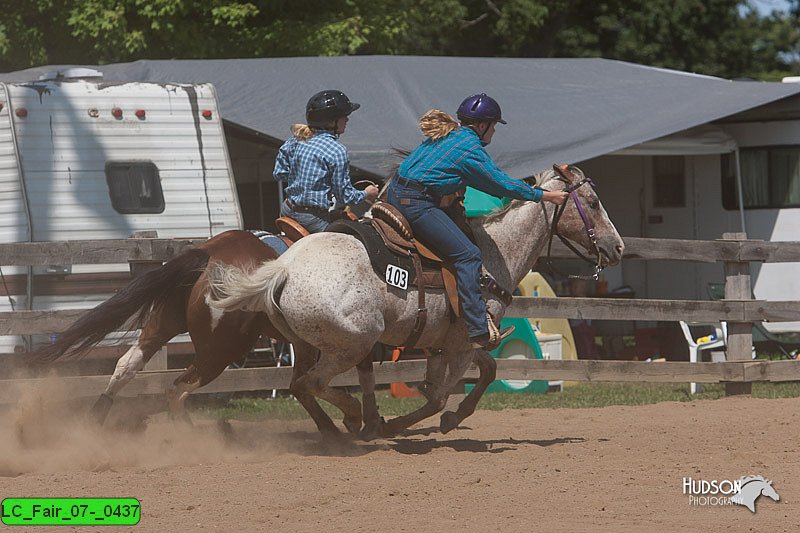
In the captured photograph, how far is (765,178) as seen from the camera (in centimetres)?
1623

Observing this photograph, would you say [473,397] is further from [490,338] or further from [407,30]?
[407,30]

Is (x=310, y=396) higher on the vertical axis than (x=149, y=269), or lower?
lower

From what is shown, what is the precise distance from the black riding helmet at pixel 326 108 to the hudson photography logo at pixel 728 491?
342 centimetres

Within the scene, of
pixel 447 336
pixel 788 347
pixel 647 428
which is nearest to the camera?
pixel 447 336

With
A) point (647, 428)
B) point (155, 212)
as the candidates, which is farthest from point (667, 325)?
point (155, 212)

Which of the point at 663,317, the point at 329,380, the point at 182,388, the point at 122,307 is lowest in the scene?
the point at 663,317

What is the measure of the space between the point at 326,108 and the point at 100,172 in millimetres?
3927

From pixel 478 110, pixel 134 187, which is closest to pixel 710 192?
pixel 134 187

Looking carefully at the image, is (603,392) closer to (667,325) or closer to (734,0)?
(667,325)

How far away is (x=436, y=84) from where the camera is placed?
1528 centimetres

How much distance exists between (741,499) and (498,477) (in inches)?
54.5

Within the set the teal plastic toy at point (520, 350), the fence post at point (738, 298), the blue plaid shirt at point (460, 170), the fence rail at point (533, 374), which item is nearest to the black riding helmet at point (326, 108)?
the blue plaid shirt at point (460, 170)

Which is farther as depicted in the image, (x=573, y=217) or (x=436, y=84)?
(x=436, y=84)

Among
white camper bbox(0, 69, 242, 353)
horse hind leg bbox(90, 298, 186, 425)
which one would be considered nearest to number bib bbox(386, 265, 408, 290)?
horse hind leg bbox(90, 298, 186, 425)
